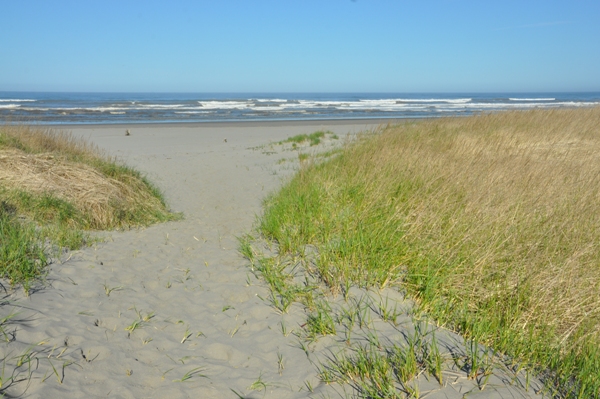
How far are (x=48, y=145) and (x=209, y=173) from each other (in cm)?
374

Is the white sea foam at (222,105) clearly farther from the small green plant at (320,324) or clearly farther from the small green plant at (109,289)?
the small green plant at (320,324)

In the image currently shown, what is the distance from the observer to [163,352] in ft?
12.9

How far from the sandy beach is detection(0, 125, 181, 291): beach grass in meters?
→ 0.32

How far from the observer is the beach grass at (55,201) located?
17.0ft

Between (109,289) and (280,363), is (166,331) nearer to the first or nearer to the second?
(109,289)

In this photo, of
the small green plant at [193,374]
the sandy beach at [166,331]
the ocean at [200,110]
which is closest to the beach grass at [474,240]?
the sandy beach at [166,331]

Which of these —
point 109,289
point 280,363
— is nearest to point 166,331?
point 109,289

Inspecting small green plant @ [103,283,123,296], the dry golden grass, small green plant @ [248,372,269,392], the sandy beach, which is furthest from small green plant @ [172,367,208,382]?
the dry golden grass

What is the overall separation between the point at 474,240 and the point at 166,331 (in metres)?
3.09

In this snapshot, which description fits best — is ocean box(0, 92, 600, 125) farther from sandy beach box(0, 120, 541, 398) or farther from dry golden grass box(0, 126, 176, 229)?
sandy beach box(0, 120, 541, 398)

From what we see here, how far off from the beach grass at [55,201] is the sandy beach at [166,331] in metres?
0.32

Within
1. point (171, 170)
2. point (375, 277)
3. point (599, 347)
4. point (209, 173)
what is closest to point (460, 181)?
point (375, 277)

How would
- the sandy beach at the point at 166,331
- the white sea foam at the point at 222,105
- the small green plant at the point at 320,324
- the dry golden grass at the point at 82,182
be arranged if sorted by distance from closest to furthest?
1. the sandy beach at the point at 166,331
2. the small green plant at the point at 320,324
3. the dry golden grass at the point at 82,182
4. the white sea foam at the point at 222,105

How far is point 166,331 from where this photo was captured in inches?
168
